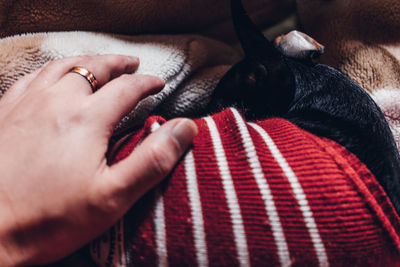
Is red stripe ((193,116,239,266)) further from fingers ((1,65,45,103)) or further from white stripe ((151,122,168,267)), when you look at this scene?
fingers ((1,65,45,103))

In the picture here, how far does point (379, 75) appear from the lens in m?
0.61

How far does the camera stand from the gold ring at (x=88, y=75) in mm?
434

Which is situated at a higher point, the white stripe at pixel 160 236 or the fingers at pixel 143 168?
the fingers at pixel 143 168

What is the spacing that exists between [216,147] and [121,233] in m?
0.17

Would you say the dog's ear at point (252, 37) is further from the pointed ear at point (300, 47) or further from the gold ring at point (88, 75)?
the gold ring at point (88, 75)

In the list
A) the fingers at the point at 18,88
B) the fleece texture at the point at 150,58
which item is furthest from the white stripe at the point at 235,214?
the fingers at the point at 18,88

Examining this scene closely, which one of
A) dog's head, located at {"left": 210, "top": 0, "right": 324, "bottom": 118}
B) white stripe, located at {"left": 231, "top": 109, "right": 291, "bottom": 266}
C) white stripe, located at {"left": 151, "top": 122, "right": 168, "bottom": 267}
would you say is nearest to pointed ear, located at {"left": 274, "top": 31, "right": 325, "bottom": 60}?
dog's head, located at {"left": 210, "top": 0, "right": 324, "bottom": 118}

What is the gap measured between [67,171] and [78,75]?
0.52 ft

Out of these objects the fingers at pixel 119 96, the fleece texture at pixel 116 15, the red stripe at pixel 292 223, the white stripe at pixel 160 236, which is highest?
the fleece texture at pixel 116 15

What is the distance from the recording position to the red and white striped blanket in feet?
1.21

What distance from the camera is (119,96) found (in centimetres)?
41

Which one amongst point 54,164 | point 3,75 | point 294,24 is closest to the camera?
point 54,164

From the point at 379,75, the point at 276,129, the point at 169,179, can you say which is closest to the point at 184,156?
the point at 169,179

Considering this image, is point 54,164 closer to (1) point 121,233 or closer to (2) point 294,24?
(1) point 121,233
